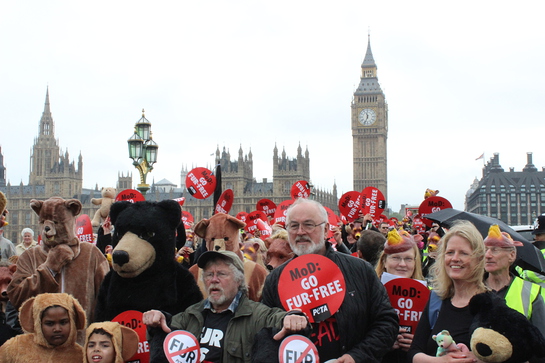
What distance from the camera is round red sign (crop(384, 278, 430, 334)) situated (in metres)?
3.62

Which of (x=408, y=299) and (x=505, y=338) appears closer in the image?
(x=505, y=338)

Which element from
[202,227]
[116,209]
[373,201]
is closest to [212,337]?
[116,209]

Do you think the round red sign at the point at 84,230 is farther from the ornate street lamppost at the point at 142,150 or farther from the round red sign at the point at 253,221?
the round red sign at the point at 253,221

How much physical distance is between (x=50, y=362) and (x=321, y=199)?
62383 millimetres

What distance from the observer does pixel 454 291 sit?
3.22 metres

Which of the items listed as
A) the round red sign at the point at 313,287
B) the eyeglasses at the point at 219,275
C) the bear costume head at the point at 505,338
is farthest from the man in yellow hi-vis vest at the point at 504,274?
the eyeglasses at the point at 219,275

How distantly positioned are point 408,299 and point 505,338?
984 mm

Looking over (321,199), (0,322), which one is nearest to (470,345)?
(0,322)

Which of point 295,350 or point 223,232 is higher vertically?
point 223,232

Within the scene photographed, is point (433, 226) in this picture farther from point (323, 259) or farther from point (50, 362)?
point (50, 362)

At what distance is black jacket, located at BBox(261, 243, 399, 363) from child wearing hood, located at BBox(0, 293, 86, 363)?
3.68 ft

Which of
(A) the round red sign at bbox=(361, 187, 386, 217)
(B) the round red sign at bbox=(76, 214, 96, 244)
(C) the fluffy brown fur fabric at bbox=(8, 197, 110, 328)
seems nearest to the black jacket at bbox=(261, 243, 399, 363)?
(C) the fluffy brown fur fabric at bbox=(8, 197, 110, 328)

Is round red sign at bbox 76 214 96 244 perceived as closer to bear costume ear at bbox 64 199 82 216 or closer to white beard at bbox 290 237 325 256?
bear costume ear at bbox 64 199 82 216

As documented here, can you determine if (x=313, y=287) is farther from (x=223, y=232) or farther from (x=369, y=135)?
(x=369, y=135)
